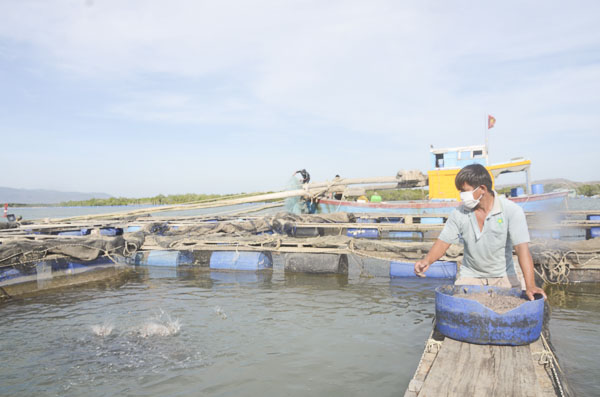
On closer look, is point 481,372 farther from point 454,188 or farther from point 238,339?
point 454,188

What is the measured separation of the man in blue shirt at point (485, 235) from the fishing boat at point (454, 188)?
60.8ft

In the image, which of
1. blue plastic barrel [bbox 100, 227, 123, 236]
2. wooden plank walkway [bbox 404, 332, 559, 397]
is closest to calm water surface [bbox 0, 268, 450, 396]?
wooden plank walkway [bbox 404, 332, 559, 397]

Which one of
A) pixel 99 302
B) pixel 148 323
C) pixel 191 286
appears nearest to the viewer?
pixel 148 323

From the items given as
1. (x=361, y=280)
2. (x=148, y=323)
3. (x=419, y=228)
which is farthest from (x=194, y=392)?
(x=419, y=228)

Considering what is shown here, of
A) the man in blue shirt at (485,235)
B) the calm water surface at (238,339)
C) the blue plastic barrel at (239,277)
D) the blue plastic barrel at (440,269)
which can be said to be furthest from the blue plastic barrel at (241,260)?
the man in blue shirt at (485,235)

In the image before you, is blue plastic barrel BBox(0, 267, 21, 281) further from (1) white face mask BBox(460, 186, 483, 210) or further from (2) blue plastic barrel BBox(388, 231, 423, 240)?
(2) blue plastic barrel BBox(388, 231, 423, 240)

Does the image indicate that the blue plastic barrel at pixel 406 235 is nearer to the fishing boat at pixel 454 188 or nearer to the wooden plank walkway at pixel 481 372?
the fishing boat at pixel 454 188

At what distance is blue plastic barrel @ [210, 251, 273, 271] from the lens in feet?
40.8

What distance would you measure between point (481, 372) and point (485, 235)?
4.67ft

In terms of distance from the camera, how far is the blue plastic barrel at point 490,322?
377 centimetres

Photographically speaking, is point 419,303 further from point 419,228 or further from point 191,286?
point 419,228

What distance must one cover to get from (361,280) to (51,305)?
7563 mm

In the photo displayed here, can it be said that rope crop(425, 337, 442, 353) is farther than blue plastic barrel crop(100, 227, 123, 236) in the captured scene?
No

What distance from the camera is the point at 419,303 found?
8906 millimetres
